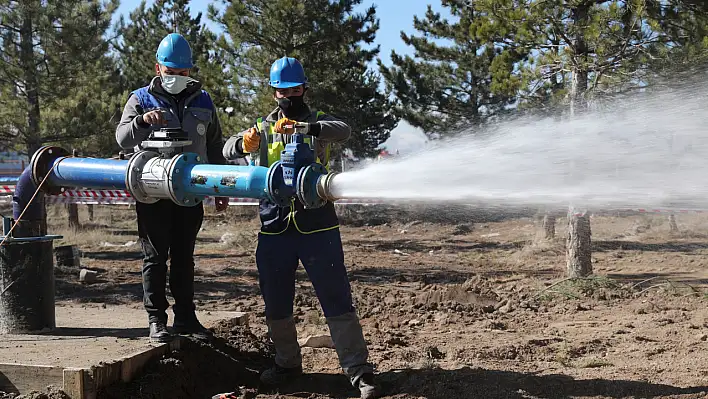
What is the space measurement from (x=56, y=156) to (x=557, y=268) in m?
8.95

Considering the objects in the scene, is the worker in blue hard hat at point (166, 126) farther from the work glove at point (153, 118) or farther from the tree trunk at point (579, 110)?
the tree trunk at point (579, 110)

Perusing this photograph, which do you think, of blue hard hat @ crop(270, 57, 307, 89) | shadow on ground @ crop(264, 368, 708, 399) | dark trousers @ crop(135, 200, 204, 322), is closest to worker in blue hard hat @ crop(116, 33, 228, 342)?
dark trousers @ crop(135, 200, 204, 322)

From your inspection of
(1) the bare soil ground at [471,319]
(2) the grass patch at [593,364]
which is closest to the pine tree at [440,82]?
(1) the bare soil ground at [471,319]

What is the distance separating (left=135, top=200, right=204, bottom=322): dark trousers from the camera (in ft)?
15.1

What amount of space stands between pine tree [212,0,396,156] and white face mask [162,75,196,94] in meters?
12.2

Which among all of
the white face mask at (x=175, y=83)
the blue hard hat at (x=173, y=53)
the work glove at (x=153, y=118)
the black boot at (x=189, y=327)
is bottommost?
the black boot at (x=189, y=327)

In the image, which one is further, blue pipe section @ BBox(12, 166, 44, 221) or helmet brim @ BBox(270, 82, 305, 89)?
blue pipe section @ BBox(12, 166, 44, 221)

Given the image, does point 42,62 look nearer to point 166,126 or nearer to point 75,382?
point 166,126

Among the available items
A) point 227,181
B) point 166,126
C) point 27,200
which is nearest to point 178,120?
point 166,126

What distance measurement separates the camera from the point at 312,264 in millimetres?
4430

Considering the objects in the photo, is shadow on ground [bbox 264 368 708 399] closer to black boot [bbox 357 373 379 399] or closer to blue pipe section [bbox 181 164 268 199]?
black boot [bbox 357 373 379 399]

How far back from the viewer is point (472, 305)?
807 centimetres

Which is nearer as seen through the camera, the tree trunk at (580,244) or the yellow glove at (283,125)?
the yellow glove at (283,125)

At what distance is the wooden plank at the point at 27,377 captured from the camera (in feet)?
13.3
